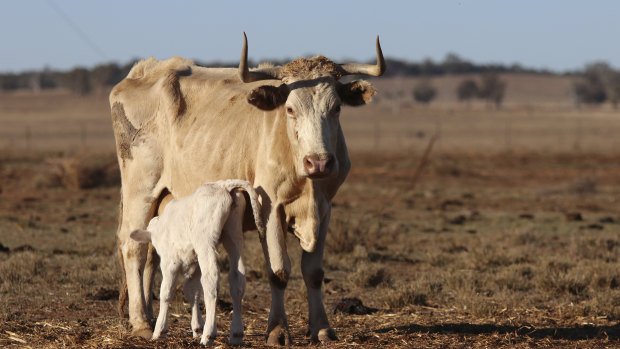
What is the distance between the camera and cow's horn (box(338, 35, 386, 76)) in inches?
280

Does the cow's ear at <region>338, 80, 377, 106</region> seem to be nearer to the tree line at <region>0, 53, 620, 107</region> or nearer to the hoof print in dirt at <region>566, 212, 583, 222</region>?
the hoof print in dirt at <region>566, 212, 583, 222</region>

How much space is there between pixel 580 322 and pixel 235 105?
168 inches

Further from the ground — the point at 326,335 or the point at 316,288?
the point at 316,288

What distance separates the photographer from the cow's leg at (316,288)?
752cm

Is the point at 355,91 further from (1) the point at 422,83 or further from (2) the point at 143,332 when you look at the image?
(1) the point at 422,83

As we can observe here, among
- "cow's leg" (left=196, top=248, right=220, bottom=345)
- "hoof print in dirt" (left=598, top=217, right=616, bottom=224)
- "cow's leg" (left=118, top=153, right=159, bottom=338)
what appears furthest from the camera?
"hoof print in dirt" (left=598, top=217, right=616, bottom=224)

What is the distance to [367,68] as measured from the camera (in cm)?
738

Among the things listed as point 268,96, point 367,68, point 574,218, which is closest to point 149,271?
point 268,96

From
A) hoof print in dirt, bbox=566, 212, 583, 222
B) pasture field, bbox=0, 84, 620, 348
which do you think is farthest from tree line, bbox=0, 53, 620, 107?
hoof print in dirt, bbox=566, 212, 583, 222

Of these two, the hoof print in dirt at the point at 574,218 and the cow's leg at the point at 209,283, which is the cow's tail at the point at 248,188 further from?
the hoof print in dirt at the point at 574,218

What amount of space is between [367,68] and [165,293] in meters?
2.55

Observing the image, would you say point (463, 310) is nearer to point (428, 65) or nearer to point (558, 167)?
point (558, 167)

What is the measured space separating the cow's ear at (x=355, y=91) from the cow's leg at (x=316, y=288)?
40.0 inches

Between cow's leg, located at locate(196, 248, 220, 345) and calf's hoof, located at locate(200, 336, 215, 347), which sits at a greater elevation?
cow's leg, located at locate(196, 248, 220, 345)
